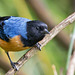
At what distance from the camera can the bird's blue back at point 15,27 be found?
10.6 feet

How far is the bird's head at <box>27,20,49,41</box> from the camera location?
3.14 metres

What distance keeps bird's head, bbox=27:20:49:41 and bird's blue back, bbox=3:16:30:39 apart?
73 mm

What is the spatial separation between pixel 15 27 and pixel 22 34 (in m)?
0.16

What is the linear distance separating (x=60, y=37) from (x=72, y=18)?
51.1 inches

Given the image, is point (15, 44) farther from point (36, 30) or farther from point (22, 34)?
point (36, 30)

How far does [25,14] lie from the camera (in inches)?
175

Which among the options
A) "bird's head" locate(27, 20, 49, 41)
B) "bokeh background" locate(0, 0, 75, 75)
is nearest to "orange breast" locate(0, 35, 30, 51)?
"bird's head" locate(27, 20, 49, 41)

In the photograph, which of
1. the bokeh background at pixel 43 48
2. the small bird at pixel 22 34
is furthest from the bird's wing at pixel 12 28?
the bokeh background at pixel 43 48

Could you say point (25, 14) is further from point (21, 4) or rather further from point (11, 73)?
point (11, 73)

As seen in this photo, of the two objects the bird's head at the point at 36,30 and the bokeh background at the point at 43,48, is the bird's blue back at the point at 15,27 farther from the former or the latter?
the bokeh background at the point at 43,48

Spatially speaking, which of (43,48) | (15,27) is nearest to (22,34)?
(15,27)

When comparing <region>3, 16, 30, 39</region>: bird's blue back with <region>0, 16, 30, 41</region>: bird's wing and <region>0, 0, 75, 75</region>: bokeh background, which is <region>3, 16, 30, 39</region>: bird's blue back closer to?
<region>0, 16, 30, 41</region>: bird's wing

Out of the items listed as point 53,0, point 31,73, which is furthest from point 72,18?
point 53,0

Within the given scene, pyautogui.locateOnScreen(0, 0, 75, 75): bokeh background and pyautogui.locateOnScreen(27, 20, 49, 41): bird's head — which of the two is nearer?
pyautogui.locateOnScreen(27, 20, 49, 41): bird's head
